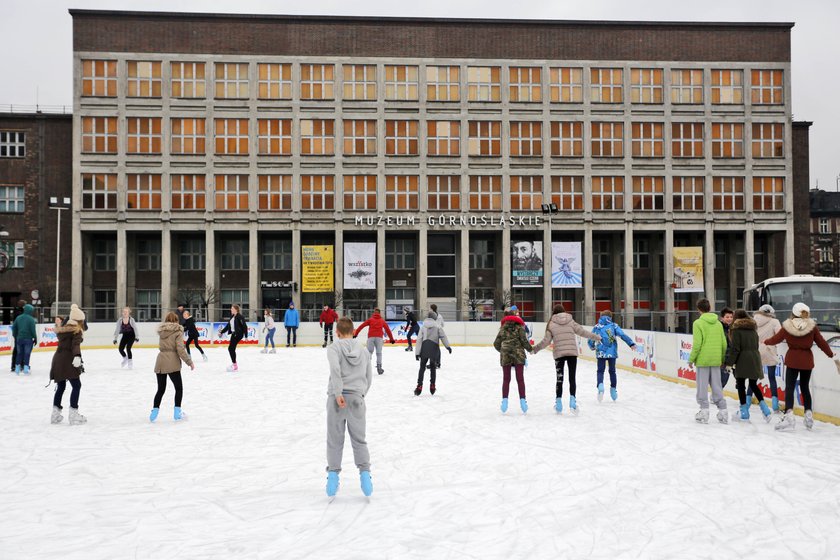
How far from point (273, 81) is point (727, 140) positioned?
33.7 meters

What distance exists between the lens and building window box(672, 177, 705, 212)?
53.5 metres

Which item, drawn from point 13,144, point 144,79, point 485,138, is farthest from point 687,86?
point 13,144

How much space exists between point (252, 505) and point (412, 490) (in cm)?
159

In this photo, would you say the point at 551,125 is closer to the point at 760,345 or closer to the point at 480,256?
the point at 480,256

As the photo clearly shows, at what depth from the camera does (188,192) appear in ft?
168

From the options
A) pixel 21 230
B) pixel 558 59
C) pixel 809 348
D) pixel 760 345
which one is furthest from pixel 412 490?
pixel 21 230

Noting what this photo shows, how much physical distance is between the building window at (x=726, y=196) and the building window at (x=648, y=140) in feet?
15.5

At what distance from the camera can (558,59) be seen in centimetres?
5312

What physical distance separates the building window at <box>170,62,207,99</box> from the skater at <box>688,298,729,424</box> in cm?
4670

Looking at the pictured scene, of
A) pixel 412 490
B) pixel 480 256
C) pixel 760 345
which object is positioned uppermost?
pixel 480 256

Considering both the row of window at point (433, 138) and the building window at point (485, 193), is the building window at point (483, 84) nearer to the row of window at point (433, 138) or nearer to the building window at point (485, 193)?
the row of window at point (433, 138)

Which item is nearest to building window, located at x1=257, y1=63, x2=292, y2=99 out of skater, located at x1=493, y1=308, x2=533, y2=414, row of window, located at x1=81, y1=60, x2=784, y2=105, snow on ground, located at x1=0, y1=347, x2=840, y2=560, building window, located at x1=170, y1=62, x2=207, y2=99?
row of window, located at x1=81, y1=60, x2=784, y2=105

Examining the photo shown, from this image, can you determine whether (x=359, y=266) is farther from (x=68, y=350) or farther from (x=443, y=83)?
(x=68, y=350)

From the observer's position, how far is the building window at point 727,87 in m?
53.9
